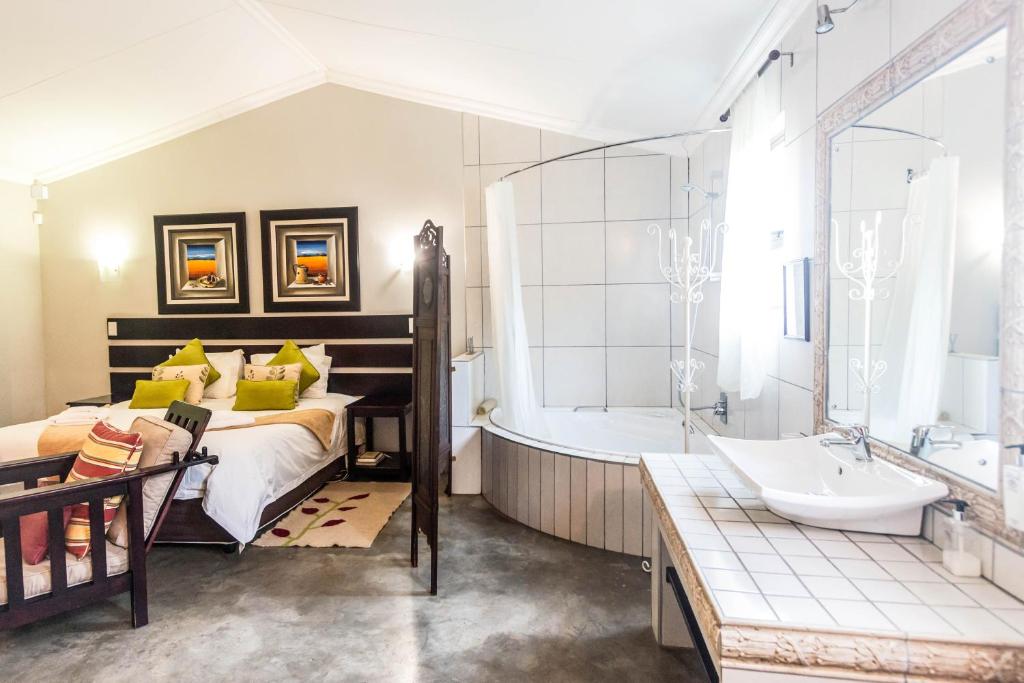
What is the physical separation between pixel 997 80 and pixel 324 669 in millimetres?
2473

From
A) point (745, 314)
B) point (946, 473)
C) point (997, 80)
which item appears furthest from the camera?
point (745, 314)

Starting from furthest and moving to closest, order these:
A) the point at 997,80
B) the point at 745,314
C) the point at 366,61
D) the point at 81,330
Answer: the point at 81,330 < the point at 366,61 < the point at 745,314 < the point at 997,80

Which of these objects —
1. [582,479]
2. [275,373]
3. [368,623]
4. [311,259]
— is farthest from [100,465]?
[311,259]

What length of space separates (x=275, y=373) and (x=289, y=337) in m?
0.55

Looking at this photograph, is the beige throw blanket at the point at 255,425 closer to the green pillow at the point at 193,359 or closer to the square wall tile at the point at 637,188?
the green pillow at the point at 193,359

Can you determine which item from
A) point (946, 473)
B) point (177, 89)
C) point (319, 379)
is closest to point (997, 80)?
point (946, 473)

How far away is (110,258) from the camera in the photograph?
14.8 ft

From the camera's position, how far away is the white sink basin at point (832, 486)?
45.1 inches

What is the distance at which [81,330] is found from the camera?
4.64 m

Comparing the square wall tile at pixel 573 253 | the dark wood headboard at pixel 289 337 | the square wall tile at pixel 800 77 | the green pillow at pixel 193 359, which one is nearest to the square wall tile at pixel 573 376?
the square wall tile at pixel 573 253

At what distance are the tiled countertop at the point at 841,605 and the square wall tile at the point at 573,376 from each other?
2.73 metres

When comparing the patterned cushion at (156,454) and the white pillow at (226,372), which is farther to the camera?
the white pillow at (226,372)

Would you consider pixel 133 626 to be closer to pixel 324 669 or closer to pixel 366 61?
pixel 324 669

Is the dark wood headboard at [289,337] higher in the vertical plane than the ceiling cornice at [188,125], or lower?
lower
